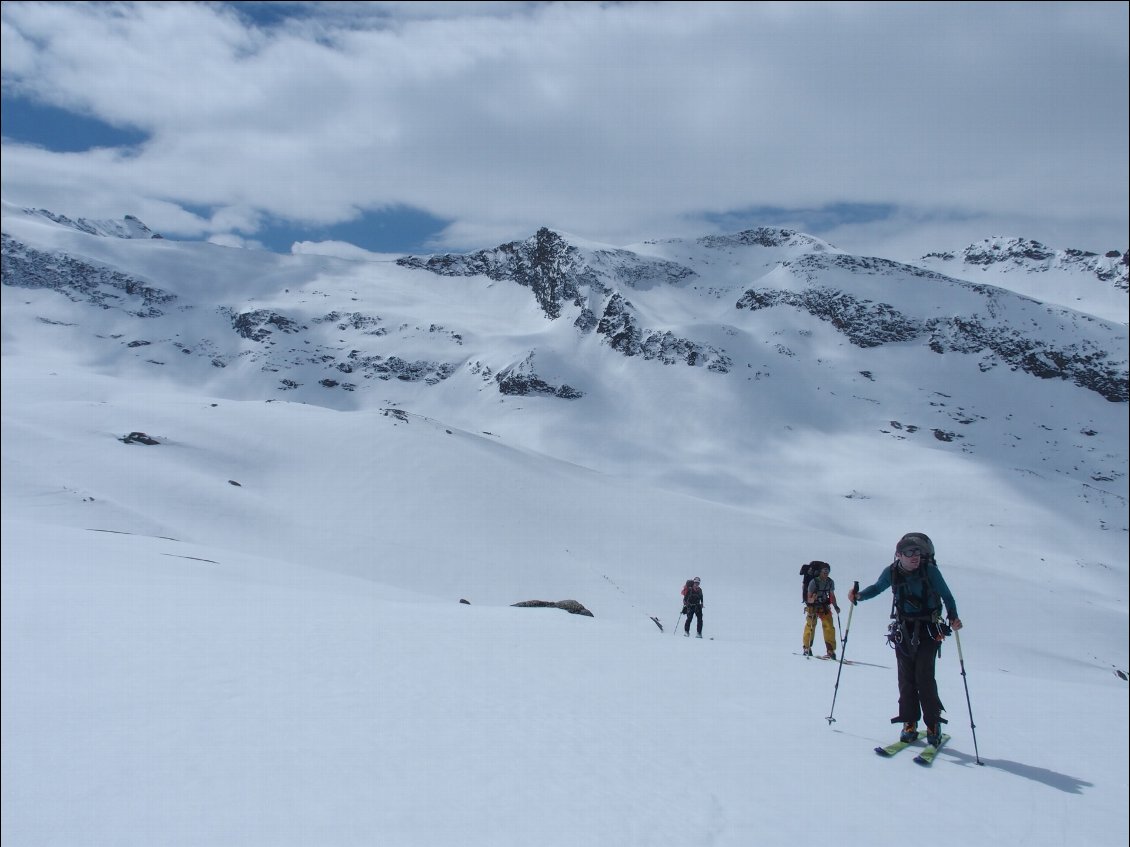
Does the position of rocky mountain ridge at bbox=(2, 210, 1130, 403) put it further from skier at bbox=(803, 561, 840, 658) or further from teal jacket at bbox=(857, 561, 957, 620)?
teal jacket at bbox=(857, 561, 957, 620)

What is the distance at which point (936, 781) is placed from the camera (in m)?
6.78

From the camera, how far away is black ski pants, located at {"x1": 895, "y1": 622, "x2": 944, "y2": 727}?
25.2ft

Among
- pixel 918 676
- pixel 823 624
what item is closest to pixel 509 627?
pixel 823 624

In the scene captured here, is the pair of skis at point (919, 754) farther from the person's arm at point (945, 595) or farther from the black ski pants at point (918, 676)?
the person's arm at point (945, 595)

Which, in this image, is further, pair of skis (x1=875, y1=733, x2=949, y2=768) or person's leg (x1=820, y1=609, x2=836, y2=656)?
person's leg (x1=820, y1=609, x2=836, y2=656)

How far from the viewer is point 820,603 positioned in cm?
1416

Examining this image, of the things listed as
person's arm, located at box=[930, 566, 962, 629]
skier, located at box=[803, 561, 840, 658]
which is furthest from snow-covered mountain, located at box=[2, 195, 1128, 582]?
person's arm, located at box=[930, 566, 962, 629]

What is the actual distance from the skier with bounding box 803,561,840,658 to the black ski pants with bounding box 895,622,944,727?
Result: 19.6 feet

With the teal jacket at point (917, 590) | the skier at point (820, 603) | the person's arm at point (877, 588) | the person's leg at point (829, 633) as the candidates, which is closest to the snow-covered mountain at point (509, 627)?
the person's leg at point (829, 633)

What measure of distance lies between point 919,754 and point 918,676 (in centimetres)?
78

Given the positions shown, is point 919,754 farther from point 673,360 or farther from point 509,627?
point 673,360

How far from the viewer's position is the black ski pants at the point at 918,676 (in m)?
7.70

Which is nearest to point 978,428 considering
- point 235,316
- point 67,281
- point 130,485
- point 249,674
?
point 130,485

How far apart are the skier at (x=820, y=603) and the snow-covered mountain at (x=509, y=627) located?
0.79 m
